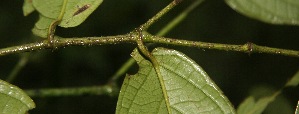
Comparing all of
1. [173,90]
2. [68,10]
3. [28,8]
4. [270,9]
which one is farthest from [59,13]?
[270,9]

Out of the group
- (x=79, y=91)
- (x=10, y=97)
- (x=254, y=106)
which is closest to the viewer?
(x=10, y=97)

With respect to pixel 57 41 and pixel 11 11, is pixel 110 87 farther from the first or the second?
pixel 11 11

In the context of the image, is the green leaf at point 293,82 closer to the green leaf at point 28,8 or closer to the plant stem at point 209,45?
the plant stem at point 209,45

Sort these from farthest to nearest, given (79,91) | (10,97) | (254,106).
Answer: (79,91)
(254,106)
(10,97)

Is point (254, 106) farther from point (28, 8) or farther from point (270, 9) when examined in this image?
point (28, 8)

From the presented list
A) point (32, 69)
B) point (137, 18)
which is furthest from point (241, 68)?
point (32, 69)

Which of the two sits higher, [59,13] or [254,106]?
[59,13]
